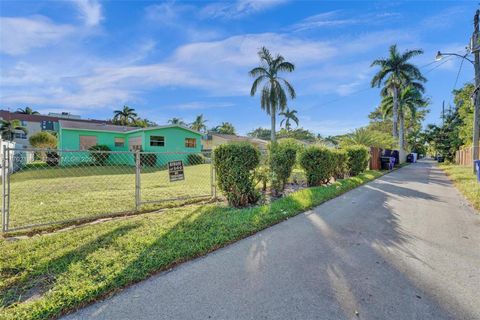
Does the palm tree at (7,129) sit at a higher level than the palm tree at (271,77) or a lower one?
lower

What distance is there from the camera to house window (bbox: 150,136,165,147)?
20.5 m

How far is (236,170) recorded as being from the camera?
19.3 feet

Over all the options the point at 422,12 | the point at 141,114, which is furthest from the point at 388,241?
the point at 141,114

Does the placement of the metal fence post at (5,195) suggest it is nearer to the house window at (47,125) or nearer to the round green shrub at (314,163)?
the round green shrub at (314,163)

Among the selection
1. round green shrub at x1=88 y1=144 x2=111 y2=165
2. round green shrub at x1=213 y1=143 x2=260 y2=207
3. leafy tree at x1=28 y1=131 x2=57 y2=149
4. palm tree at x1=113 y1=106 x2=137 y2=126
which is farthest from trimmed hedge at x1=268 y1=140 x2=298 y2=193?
palm tree at x1=113 y1=106 x2=137 y2=126

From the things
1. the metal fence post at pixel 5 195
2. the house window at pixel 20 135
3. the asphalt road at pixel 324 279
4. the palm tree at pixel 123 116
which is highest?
the palm tree at pixel 123 116

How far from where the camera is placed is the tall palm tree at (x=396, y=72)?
24.2m

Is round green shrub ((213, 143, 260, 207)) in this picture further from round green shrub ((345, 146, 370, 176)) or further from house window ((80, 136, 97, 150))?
house window ((80, 136, 97, 150))

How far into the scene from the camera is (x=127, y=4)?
755 centimetres

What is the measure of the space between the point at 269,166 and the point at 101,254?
17.8 feet

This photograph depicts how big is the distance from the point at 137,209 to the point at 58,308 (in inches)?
134

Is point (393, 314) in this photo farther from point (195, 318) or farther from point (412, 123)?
point (412, 123)

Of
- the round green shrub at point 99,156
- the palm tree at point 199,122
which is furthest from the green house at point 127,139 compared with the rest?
the palm tree at point 199,122

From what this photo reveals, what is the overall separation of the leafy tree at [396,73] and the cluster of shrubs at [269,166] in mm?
18855
